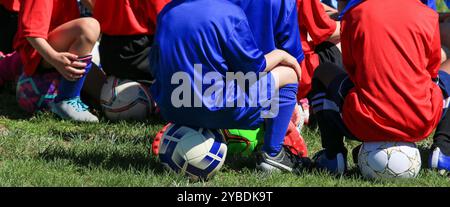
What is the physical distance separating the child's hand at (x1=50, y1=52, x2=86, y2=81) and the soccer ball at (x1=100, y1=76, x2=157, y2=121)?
0.29 m

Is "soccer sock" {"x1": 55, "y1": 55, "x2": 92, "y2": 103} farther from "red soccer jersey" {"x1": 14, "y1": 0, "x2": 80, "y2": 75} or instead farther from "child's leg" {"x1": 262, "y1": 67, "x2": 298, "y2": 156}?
"child's leg" {"x1": 262, "y1": 67, "x2": 298, "y2": 156}

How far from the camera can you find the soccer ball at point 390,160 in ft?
13.3

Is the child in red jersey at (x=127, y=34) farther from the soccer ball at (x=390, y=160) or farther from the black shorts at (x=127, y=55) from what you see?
the soccer ball at (x=390, y=160)

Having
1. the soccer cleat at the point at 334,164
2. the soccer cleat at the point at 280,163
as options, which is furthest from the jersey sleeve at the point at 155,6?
the soccer cleat at the point at 334,164

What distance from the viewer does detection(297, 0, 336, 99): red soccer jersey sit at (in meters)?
5.20

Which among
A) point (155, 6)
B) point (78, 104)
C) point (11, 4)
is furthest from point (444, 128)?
point (11, 4)

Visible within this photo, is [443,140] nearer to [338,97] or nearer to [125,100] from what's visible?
[338,97]

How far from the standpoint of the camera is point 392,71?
400 cm

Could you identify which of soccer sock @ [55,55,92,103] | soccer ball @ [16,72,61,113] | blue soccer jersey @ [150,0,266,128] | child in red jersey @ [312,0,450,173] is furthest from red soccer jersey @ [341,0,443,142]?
soccer ball @ [16,72,61,113]

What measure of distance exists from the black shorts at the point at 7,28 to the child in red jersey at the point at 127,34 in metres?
0.94

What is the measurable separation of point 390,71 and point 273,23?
65 centimetres

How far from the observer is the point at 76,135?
5.04 metres
